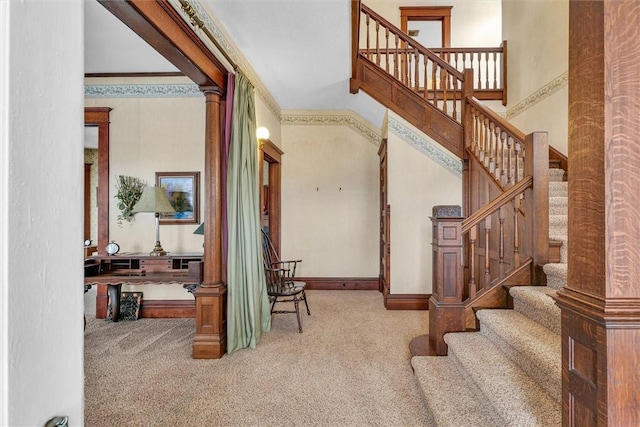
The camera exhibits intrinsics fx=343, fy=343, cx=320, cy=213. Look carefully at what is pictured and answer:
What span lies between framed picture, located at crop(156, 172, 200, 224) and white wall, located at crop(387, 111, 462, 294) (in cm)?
241

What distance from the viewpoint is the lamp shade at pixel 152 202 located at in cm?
352

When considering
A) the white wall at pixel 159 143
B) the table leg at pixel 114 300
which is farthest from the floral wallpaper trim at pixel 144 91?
the table leg at pixel 114 300

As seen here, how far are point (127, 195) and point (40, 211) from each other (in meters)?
3.91

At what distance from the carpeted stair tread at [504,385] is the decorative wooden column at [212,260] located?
1895mm

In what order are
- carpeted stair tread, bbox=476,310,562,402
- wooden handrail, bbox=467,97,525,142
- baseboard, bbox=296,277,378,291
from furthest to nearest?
1. baseboard, bbox=296,277,378,291
2. wooden handrail, bbox=467,97,525,142
3. carpeted stair tread, bbox=476,310,562,402

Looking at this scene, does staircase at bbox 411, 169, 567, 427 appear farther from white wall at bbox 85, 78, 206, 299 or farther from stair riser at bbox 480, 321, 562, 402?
white wall at bbox 85, 78, 206, 299

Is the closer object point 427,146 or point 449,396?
point 449,396

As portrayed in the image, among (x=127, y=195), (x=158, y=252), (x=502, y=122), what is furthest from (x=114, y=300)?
(x=502, y=122)

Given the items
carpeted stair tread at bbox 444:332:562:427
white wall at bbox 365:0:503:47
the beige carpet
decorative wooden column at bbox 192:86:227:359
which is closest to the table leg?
the beige carpet

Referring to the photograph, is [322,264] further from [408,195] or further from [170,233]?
[170,233]

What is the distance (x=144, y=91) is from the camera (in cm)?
411

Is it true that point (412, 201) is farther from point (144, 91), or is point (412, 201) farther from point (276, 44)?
point (144, 91)

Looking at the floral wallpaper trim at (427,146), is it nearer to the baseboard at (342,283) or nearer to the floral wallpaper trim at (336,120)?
the floral wallpaper trim at (336,120)

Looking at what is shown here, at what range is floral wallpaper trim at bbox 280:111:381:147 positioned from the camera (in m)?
5.58
